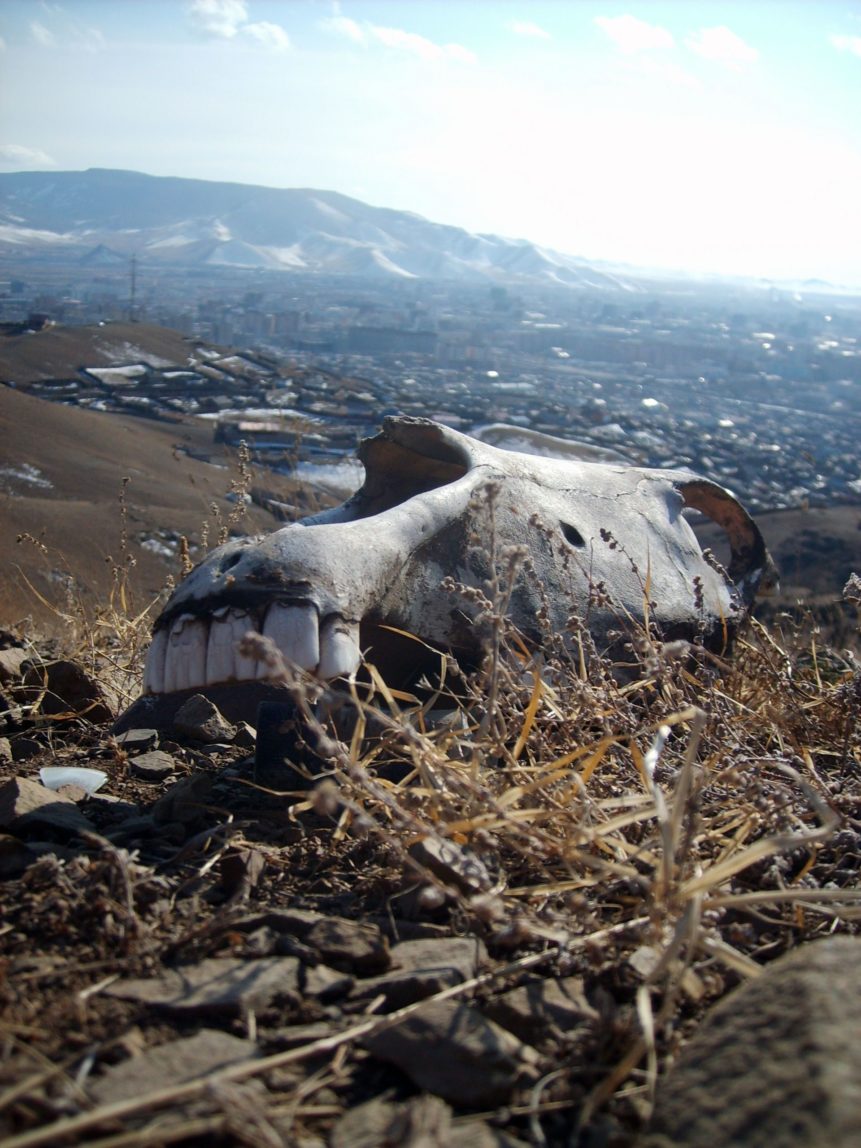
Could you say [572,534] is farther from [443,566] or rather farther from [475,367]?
[475,367]

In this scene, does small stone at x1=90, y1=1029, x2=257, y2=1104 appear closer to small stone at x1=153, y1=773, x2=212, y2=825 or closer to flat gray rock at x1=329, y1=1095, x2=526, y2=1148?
flat gray rock at x1=329, y1=1095, x2=526, y2=1148

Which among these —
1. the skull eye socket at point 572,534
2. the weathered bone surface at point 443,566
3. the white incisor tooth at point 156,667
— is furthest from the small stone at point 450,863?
the skull eye socket at point 572,534

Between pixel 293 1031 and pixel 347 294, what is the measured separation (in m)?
88.3

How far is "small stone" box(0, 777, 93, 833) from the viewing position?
2100 mm

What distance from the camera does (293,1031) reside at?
4.73ft

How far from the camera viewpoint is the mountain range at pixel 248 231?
4154 inches

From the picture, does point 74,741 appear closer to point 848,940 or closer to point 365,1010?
point 365,1010

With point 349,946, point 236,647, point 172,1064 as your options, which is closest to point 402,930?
point 349,946

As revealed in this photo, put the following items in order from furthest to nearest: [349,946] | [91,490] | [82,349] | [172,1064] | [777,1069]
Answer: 1. [82,349]
2. [91,490]
3. [349,946]
4. [172,1064]
5. [777,1069]

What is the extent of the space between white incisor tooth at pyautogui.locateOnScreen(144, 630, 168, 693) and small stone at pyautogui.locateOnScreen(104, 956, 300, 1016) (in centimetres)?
96

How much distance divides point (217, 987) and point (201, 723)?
4.82 ft

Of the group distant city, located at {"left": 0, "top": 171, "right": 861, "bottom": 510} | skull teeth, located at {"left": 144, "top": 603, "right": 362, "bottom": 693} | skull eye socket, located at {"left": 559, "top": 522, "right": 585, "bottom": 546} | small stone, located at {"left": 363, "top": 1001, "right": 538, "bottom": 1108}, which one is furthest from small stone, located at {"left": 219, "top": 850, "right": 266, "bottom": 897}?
distant city, located at {"left": 0, "top": 171, "right": 861, "bottom": 510}

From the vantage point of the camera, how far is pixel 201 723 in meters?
2.94

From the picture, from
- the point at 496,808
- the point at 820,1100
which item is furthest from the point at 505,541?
the point at 820,1100
